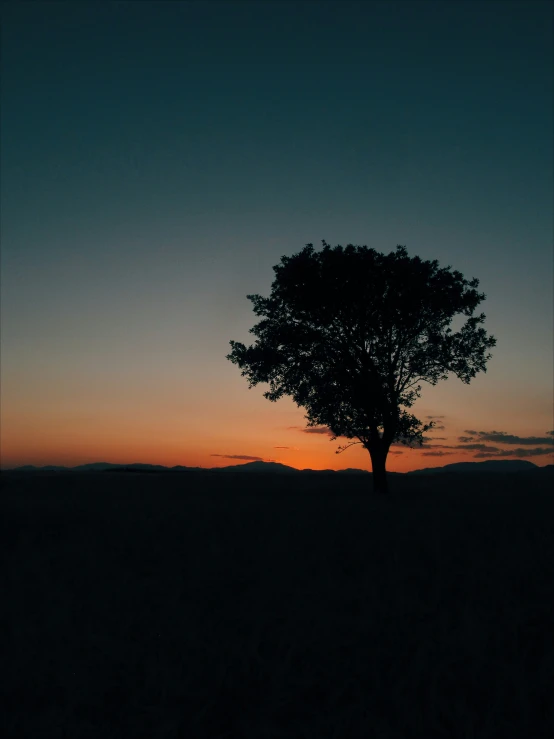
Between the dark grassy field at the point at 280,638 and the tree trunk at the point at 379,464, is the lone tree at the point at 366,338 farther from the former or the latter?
the dark grassy field at the point at 280,638

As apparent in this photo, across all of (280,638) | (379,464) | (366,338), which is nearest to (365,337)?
(366,338)

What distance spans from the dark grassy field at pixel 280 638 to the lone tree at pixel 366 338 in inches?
708

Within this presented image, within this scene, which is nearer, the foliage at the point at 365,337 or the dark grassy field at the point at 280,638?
the dark grassy field at the point at 280,638

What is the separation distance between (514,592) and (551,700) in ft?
10.3

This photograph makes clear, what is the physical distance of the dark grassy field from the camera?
4680 millimetres

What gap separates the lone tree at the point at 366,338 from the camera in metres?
29.4

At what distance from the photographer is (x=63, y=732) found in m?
4.46

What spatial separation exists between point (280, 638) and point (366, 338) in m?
24.8

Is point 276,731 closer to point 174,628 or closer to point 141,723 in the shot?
point 141,723

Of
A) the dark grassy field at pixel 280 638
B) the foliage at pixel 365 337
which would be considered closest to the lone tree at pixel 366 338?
the foliage at pixel 365 337

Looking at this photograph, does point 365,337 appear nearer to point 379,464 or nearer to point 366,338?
point 366,338

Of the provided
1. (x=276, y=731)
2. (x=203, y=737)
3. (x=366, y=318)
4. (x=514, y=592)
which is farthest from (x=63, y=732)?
(x=366, y=318)

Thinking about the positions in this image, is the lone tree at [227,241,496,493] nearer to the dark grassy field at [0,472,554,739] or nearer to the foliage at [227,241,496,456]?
the foliage at [227,241,496,456]

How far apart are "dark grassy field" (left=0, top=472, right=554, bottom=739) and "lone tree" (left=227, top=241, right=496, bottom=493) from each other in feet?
59.0
